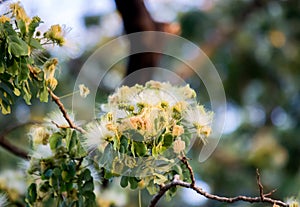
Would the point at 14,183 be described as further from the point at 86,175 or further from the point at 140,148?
the point at 140,148

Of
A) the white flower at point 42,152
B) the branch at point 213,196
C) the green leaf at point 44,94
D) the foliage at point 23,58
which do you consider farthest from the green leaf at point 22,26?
the branch at point 213,196

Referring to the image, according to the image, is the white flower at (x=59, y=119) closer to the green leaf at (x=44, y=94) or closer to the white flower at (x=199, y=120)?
the green leaf at (x=44, y=94)

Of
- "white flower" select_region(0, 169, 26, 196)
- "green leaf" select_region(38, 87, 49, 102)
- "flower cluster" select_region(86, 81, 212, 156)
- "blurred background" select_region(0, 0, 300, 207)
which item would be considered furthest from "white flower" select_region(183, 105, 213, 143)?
"blurred background" select_region(0, 0, 300, 207)

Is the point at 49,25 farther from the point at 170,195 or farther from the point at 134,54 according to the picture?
the point at 134,54

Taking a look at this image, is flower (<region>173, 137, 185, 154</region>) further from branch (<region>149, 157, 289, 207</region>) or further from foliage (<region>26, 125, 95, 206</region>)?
foliage (<region>26, 125, 95, 206</region>)

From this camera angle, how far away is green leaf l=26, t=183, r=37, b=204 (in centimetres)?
121

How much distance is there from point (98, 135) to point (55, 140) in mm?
121

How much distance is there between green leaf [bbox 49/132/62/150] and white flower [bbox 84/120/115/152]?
0.07 metres

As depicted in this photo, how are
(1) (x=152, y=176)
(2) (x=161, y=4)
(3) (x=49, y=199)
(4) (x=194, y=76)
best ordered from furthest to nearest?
(2) (x=161, y=4), (4) (x=194, y=76), (3) (x=49, y=199), (1) (x=152, y=176)

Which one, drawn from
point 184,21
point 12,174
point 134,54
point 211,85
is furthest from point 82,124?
point 184,21

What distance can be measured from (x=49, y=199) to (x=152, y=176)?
0.87 feet

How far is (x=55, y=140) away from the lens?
1.17 m

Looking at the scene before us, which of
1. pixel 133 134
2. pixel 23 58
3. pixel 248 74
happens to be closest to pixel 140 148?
pixel 133 134

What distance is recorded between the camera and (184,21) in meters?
3.33
